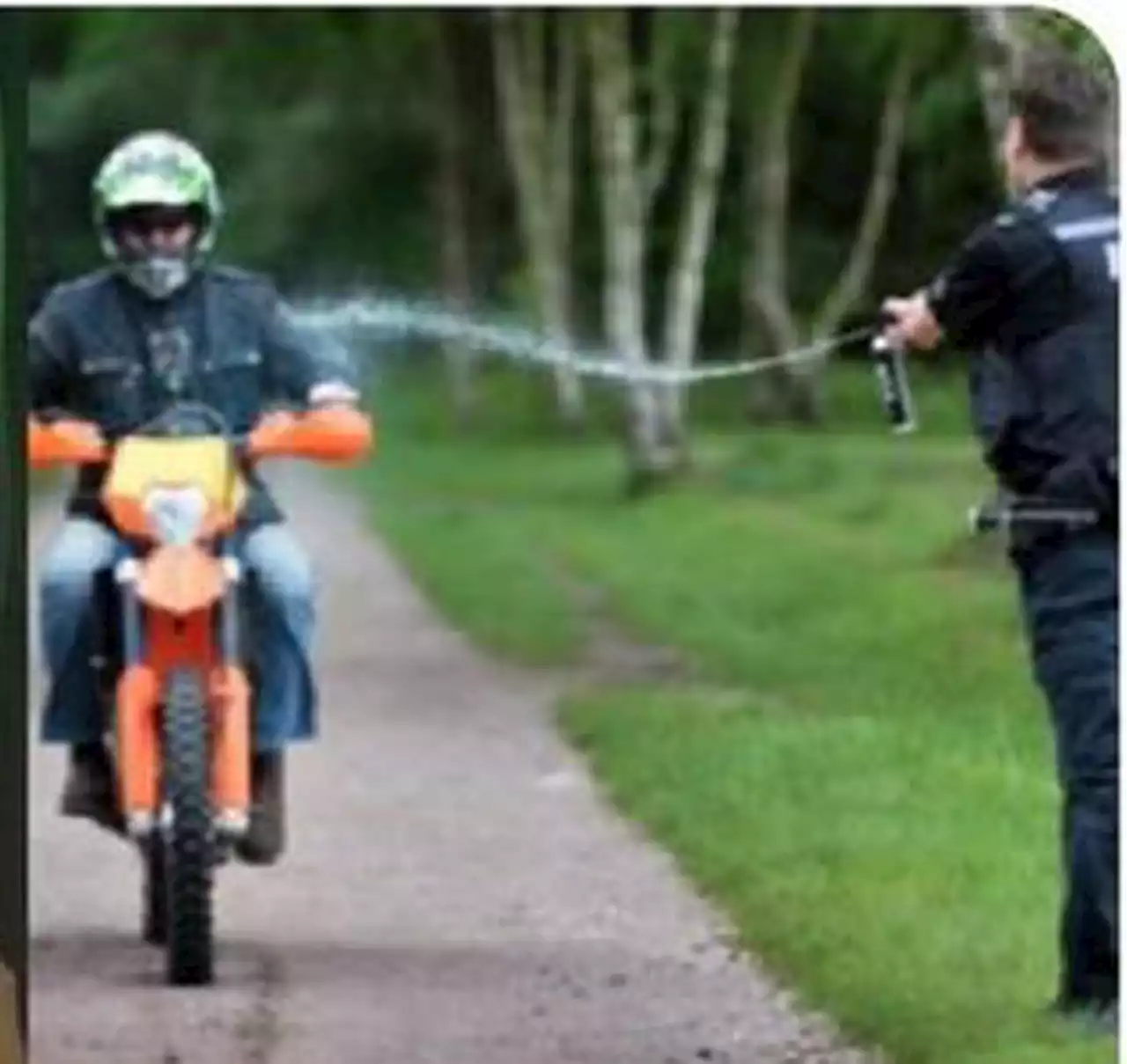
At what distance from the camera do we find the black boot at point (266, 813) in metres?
6.41

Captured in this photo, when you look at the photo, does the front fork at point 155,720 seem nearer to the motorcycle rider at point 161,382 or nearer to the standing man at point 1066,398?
the motorcycle rider at point 161,382

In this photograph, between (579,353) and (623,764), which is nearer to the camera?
(579,353)

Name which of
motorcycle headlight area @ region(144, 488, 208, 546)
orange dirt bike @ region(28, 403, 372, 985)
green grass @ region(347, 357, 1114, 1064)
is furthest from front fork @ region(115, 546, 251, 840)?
green grass @ region(347, 357, 1114, 1064)

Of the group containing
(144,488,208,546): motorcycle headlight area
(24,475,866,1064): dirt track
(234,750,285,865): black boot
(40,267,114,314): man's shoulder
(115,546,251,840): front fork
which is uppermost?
(40,267,114,314): man's shoulder

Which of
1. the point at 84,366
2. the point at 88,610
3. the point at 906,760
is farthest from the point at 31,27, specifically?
the point at 906,760

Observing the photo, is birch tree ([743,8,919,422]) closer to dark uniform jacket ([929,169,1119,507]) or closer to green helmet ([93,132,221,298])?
dark uniform jacket ([929,169,1119,507])

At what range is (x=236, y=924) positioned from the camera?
21.0ft

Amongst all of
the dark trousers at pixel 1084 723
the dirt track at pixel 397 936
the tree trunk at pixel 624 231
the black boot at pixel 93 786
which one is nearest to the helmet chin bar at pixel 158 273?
the dirt track at pixel 397 936

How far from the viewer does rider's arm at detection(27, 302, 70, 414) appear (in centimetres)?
575

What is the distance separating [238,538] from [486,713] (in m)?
1.67

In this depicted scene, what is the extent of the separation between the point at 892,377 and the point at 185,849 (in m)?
1.13

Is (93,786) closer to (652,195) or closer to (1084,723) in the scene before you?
(652,195)

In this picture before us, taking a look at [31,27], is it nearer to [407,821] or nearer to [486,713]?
[407,821]

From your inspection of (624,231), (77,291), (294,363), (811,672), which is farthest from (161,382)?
(811,672)
